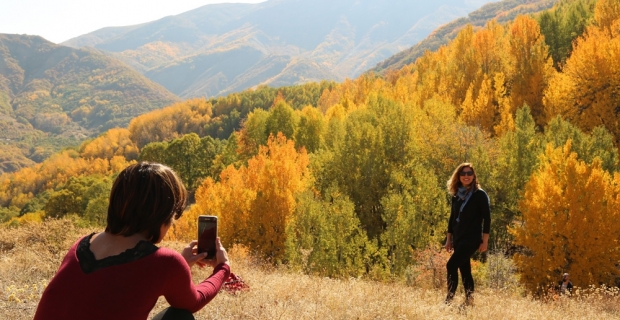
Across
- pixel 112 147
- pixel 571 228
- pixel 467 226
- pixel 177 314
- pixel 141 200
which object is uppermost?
pixel 141 200

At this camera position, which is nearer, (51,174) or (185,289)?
(185,289)

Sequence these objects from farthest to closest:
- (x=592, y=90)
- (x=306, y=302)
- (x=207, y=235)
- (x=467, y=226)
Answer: (x=592, y=90)
(x=467, y=226)
(x=306, y=302)
(x=207, y=235)

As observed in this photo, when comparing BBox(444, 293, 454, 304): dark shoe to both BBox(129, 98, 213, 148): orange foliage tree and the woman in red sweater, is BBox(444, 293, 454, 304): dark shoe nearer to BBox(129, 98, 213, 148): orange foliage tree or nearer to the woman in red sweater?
the woman in red sweater

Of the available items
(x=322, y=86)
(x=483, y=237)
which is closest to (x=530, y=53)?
(x=483, y=237)

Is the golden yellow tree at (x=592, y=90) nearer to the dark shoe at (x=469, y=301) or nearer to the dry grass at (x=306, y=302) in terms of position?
the dry grass at (x=306, y=302)

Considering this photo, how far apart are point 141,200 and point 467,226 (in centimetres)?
577

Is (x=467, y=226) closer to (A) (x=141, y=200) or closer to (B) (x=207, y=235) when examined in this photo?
(B) (x=207, y=235)

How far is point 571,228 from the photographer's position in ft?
78.0

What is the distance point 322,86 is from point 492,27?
3422 inches

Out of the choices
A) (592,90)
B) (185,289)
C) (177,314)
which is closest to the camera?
(185,289)

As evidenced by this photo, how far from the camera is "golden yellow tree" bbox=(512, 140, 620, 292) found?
23.3m

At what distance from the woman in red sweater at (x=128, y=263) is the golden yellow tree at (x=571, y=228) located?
24.4 m

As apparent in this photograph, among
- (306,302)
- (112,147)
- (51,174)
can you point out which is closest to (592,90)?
(306,302)

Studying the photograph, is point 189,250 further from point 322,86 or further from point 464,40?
point 322,86
